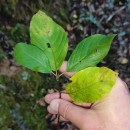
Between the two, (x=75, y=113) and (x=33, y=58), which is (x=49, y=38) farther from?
(x=75, y=113)

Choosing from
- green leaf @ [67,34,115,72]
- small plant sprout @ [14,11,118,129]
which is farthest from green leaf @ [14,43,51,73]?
green leaf @ [67,34,115,72]

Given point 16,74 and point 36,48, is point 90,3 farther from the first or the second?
point 36,48

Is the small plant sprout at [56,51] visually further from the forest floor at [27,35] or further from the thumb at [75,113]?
the forest floor at [27,35]

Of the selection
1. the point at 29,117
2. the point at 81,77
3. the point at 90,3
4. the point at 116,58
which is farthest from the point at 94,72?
the point at 90,3

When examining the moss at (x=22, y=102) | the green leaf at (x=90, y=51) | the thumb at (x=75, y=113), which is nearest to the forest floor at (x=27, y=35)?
the moss at (x=22, y=102)

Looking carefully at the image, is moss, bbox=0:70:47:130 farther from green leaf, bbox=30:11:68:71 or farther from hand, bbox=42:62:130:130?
green leaf, bbox=30:11:68:71

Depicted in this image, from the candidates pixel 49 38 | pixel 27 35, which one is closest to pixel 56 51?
pixel 49 38
